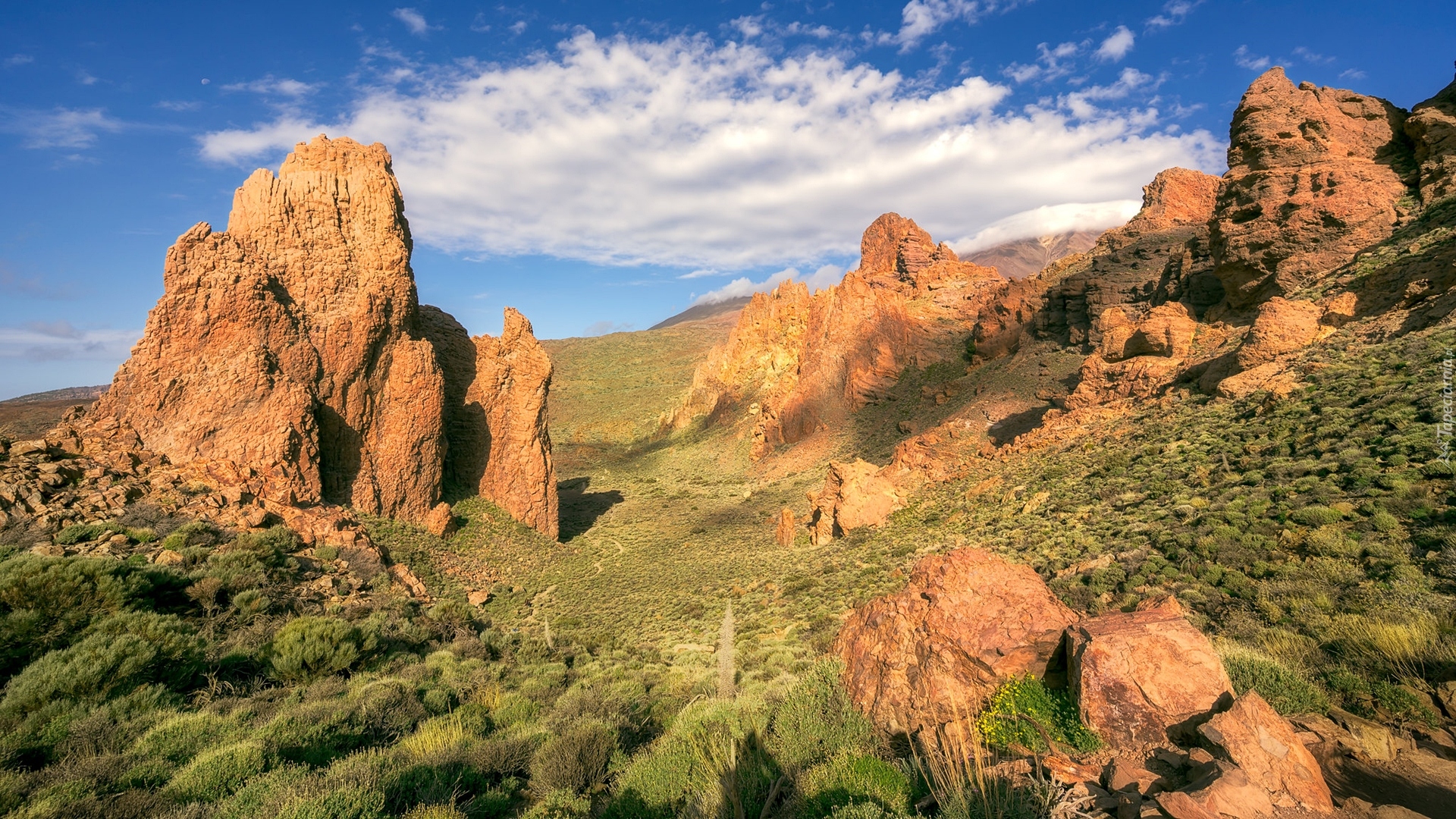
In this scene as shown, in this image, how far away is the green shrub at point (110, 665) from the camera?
20.5ft

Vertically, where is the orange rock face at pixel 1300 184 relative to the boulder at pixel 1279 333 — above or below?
above

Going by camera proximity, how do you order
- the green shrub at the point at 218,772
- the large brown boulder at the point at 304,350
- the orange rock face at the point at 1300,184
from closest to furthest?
the green shrub at the point at 218,772
the large brown boulder at the point at 304,350
the orange rock face at the point at 1300,184

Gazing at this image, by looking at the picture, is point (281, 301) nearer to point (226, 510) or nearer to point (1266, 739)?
point (226, 510)

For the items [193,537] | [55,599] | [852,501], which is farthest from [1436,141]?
[193,537]

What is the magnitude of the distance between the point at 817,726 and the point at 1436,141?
2989cm

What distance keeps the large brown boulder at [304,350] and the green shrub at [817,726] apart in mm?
Answer: 15791

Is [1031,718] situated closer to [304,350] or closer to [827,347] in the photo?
[304,350]

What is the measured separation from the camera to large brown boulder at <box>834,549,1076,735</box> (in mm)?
5934

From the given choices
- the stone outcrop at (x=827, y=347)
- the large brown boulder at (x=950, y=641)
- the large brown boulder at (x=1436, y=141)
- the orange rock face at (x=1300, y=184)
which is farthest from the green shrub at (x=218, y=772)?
the stone outcrop at (x=827, y=347)

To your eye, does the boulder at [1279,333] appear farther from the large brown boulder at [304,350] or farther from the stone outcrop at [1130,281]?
the large brown boulder at [304,350]

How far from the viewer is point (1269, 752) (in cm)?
376

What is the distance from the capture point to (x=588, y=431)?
64.3 metres

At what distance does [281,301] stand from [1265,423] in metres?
27.4

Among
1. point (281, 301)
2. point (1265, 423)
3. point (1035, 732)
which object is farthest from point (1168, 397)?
point (281, 301)
